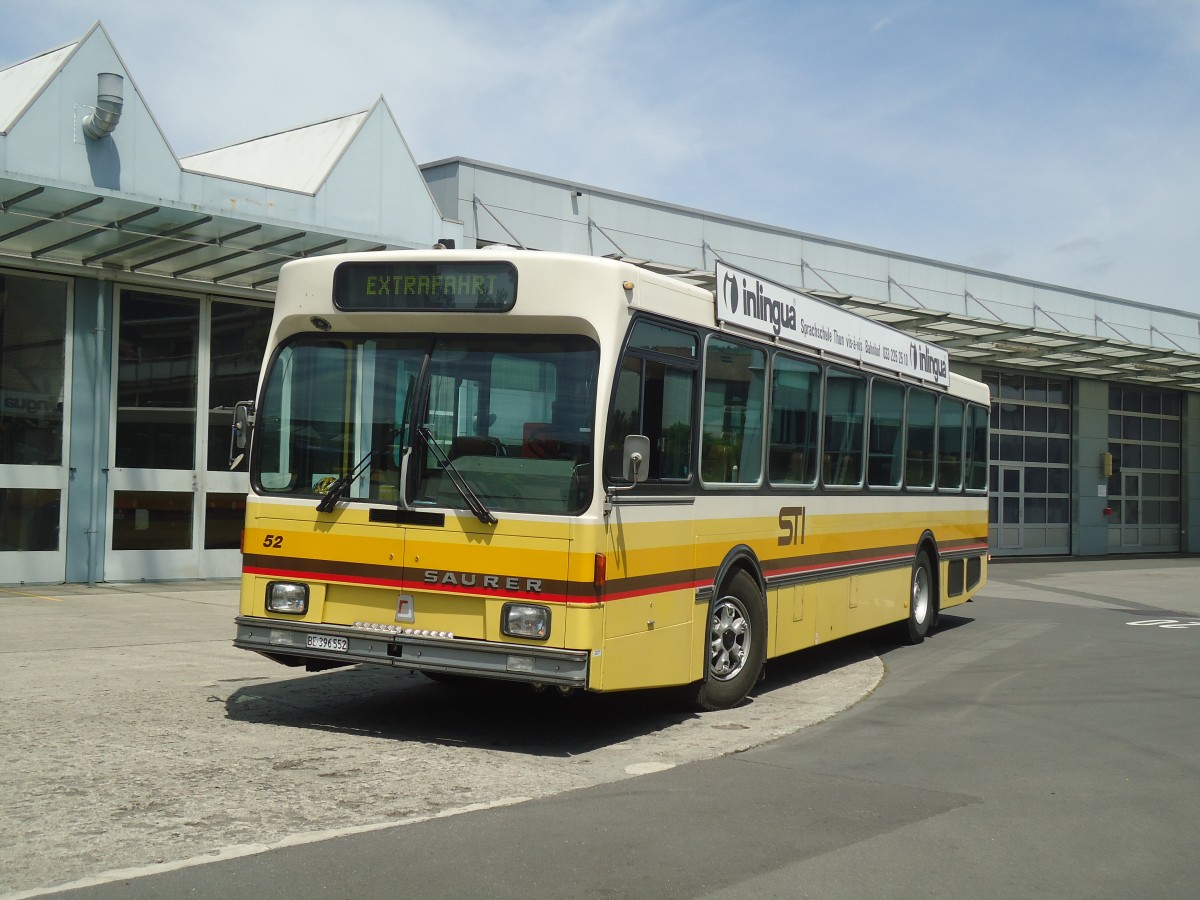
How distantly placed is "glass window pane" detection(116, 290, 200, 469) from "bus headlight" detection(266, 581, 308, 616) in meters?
10.7

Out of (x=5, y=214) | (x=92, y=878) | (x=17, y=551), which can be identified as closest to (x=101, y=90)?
(x=5, y=214)

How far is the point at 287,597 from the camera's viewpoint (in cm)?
806

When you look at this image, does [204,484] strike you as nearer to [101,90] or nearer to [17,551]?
[17,551]

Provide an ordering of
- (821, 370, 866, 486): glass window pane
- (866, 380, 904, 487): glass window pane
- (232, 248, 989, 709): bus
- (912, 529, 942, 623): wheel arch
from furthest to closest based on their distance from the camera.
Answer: (912, 529, 942, 623): wheel arch, (866, 380, 904, 487): glass window pane, (821, 370, 866, 486): glass window pane, (232, 248, 989, 709): bus

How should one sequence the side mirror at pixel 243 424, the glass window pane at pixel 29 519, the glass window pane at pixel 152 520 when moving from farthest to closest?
the glass window pane at pixel 152 520, the glass window pane at pixel 29 519, the side mirror at pixel 243 424

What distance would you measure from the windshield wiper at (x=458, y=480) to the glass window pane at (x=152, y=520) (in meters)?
11.4

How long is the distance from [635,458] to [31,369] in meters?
12.1

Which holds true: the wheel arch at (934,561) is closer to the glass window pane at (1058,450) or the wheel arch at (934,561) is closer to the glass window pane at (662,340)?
the glass window pane at (662,340)

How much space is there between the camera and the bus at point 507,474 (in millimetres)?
7496

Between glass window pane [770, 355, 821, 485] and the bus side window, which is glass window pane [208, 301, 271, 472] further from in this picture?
the bus side window

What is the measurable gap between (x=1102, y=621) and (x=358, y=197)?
40.6ft

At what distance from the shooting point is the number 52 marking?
33.0 ft

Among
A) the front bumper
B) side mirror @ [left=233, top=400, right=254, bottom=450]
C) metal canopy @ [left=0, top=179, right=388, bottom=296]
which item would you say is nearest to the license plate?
the front bumper

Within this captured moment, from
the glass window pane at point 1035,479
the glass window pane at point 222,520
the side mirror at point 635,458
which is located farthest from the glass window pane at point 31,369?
the glass window pane at point 1035,479
